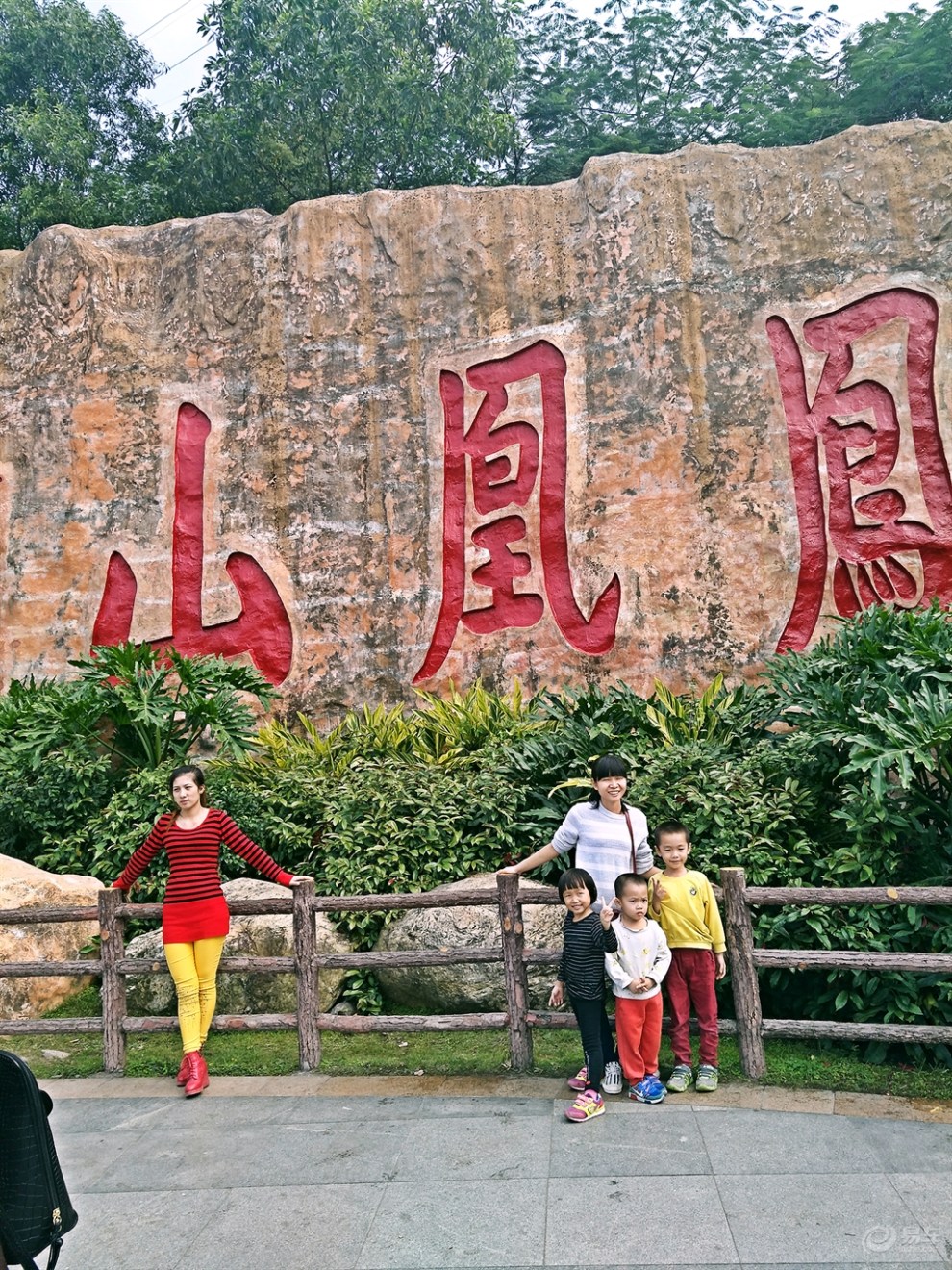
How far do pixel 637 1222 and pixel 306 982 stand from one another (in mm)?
2030

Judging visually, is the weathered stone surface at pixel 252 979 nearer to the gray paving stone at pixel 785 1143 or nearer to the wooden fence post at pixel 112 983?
the wooden fence post at pixel 112 983

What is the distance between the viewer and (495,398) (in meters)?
7.91

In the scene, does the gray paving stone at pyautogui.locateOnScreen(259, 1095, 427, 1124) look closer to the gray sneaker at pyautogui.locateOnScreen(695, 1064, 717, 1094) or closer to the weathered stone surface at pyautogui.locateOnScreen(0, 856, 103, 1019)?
the gray sneaker at pyautogui.locateOnScreen(695, 1064, 717, 1094)

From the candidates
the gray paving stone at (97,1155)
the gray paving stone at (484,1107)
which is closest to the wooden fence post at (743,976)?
the gray paving stone at (484,1107)

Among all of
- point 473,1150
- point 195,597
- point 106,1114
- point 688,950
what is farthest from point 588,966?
point 195,597

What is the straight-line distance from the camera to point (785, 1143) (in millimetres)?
3611

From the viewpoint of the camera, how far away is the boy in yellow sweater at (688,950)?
4.13 meters

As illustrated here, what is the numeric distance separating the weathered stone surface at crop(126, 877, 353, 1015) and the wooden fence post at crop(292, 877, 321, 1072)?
0.63 meters

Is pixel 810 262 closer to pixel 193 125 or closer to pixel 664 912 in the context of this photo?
pixel 664 912

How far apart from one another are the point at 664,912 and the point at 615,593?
3.63 metres

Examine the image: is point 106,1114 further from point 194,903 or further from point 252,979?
point 252,979

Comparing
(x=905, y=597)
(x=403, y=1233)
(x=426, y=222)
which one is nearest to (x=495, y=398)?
(x=426, y=222)

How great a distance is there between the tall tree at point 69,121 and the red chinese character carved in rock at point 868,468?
994 centimetres

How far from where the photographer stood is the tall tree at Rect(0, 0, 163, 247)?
13688 millimetres
